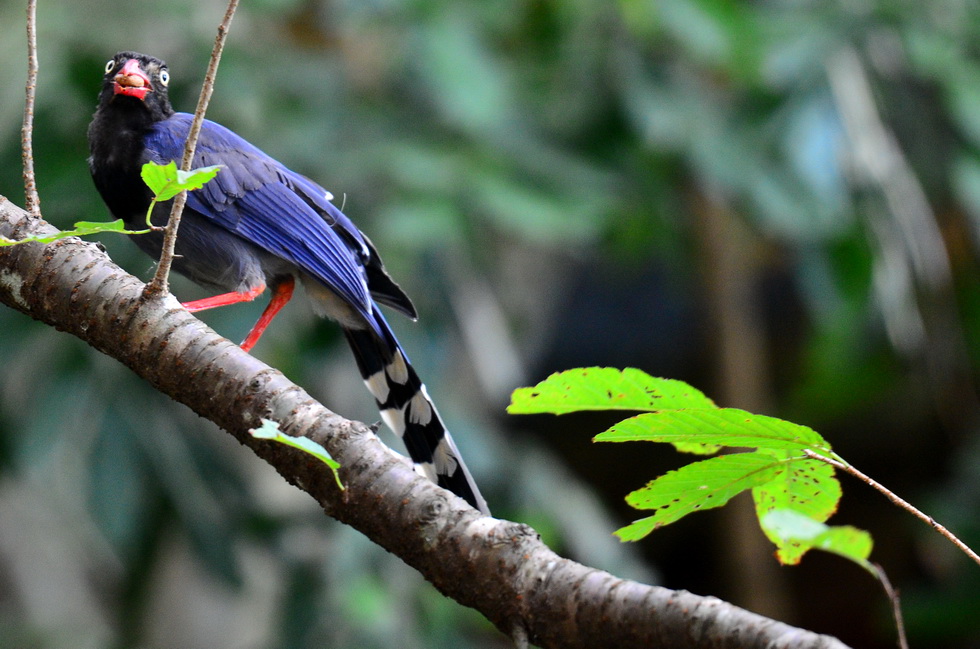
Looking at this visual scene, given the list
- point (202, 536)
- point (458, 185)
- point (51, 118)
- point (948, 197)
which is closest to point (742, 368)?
point (948, 197)

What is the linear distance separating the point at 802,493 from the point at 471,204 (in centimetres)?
301

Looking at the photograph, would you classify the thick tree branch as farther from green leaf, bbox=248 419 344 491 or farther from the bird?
the bird

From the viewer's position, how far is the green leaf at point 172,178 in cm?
155

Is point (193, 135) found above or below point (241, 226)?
above

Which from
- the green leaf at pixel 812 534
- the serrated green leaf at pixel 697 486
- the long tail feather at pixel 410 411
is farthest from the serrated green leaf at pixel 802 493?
the long tail feather at pixel 410 411

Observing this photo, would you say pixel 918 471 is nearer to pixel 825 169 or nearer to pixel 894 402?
pixel 894 402

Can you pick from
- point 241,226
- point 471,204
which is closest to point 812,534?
point 241,226

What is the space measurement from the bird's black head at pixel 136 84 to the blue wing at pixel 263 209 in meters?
0.08

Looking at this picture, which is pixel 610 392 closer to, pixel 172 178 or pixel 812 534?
→ pixel 812 534

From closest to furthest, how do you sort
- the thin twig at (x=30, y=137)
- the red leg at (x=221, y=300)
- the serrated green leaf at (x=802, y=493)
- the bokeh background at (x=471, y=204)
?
the serrated green leaf at (x=802, y=493) < the thin twig at (x=30, y=137) < the red leg at (x=221, y=300) < the bokeh background at (x=471, y=204)

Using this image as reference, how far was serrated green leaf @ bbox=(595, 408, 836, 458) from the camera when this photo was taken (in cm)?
143

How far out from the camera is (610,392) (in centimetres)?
153

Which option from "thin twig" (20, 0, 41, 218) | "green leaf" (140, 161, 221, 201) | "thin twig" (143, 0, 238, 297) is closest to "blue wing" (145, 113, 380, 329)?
"thin twig" (20, 0, 41, 218)

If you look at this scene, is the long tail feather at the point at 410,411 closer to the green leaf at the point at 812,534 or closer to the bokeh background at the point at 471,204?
the green leaf at the point at 812,534
